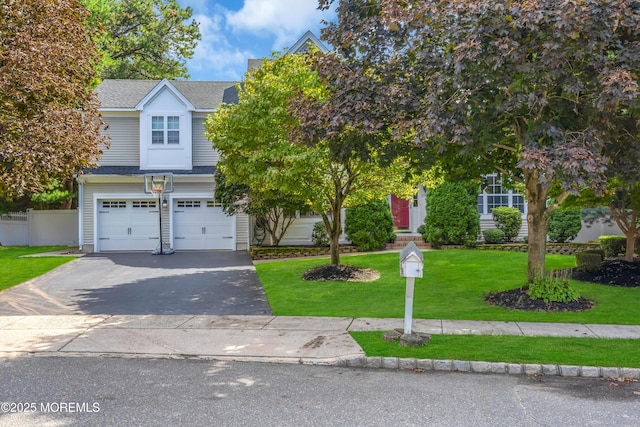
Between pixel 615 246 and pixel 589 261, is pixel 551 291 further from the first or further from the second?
pixel 615 246

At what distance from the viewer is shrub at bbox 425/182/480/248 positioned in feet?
61.7

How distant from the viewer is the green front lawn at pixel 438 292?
920cm

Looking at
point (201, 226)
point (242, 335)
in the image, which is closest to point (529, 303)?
point (242, 335)

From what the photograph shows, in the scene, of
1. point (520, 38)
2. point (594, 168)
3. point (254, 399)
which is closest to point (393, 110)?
point (520, 38)

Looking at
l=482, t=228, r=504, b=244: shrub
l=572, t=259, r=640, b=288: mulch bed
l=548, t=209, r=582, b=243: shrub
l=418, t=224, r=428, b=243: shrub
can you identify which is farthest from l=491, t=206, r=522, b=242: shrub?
l=572, t=259, r=640, b=288: mulch bed

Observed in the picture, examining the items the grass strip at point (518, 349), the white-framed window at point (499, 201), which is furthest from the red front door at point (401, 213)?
the grass strip at point (518, 349)

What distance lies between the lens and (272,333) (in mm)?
7949

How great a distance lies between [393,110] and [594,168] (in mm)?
3301

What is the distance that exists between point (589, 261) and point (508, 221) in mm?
7288

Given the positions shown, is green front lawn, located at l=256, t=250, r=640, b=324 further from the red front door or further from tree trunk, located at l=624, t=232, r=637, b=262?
the red front door

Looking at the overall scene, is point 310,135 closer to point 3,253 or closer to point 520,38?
point 520,38

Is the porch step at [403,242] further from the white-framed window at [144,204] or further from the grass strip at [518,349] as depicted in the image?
the grass strip at [518,349]

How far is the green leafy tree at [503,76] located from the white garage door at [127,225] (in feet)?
44.3

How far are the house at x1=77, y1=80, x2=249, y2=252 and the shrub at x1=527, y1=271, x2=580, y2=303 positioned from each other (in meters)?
12.9
